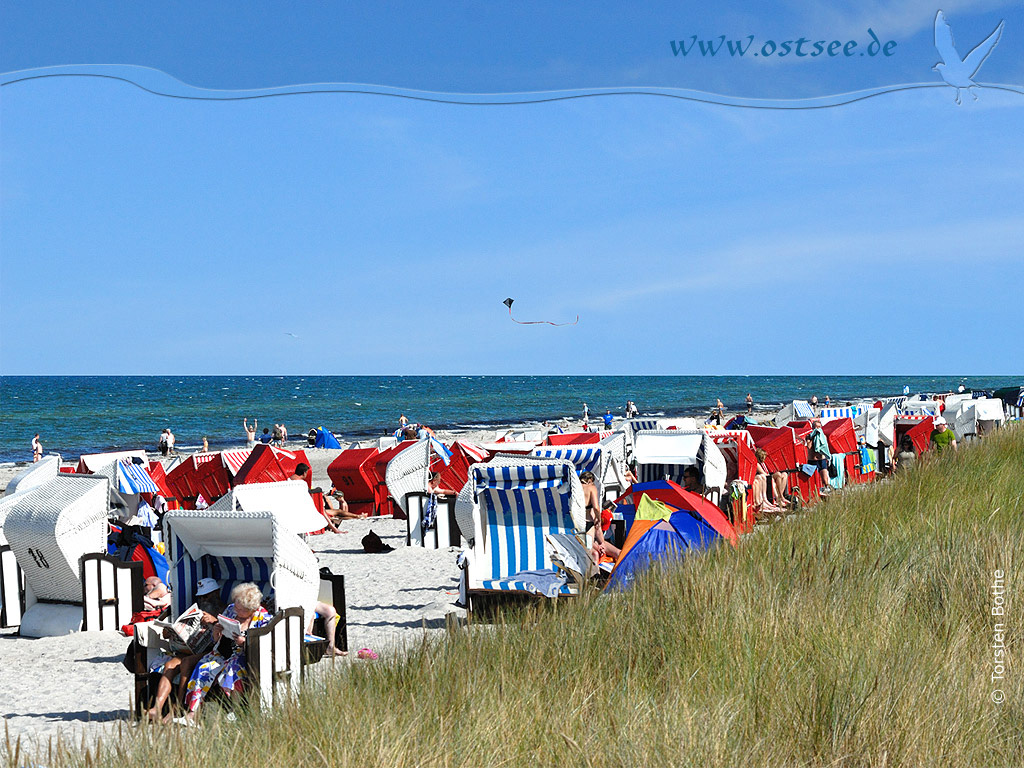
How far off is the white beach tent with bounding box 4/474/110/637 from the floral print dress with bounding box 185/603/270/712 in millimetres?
2825

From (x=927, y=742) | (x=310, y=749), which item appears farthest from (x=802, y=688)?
(x=310, y=749)

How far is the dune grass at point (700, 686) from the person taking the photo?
3.05 m

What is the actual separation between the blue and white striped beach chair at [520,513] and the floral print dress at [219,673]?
278 cm

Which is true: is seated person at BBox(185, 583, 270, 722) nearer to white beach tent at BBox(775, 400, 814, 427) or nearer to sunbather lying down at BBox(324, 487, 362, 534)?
sunbather lying down at BBox(324, 487, 362, 534)

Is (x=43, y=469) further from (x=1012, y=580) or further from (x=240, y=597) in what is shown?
(x=1012, y=580)

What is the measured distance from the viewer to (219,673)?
5.00 m

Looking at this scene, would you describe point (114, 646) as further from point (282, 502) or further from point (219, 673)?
point (219, 673)

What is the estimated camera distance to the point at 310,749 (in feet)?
10.0

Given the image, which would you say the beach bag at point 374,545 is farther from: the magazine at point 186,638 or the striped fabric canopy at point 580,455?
the magazine at point 186,638

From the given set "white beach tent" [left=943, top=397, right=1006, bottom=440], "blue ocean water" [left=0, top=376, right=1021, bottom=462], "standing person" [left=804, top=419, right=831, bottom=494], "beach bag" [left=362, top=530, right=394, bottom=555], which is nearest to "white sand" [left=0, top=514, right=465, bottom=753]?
"beach bag" [left=362, top=530, right=394, bottom=555]

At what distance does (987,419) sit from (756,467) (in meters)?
9.63

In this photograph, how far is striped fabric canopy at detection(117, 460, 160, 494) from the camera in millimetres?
11523

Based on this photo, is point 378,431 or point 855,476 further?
point 378,431

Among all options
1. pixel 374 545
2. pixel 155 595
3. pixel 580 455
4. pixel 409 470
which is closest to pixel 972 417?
pixel 409 470
